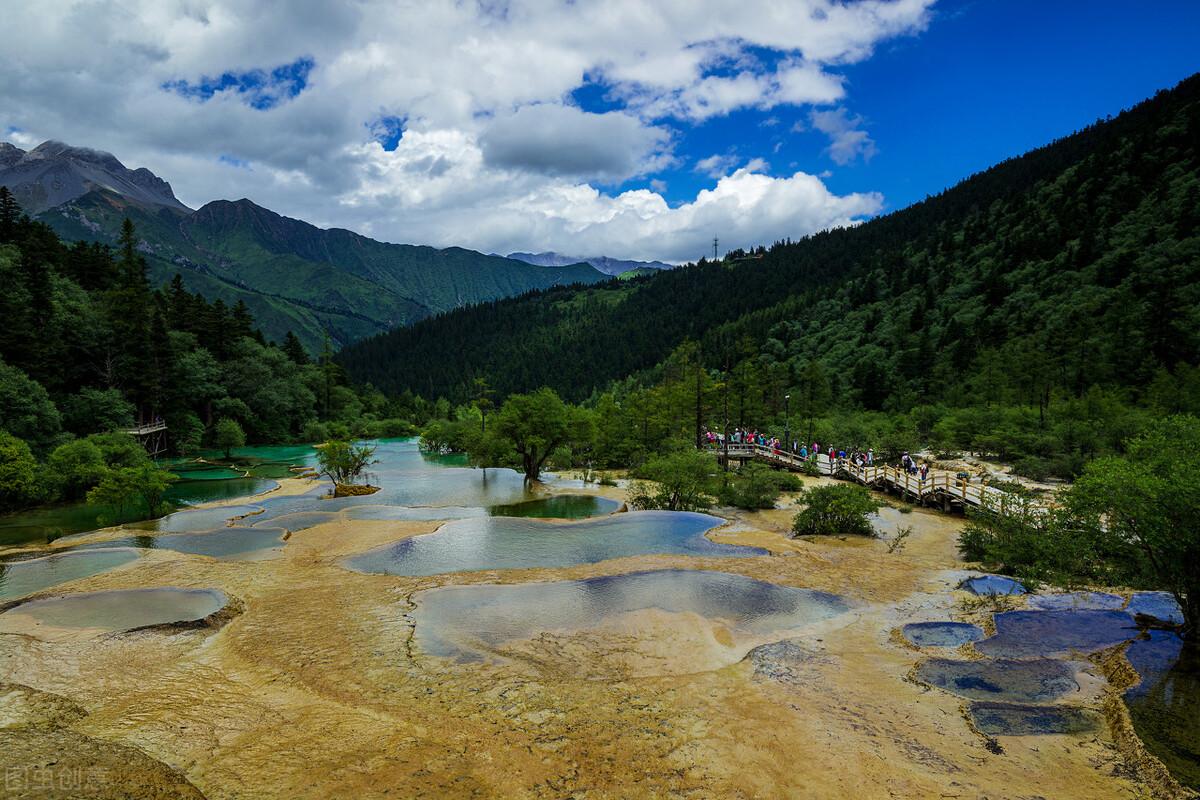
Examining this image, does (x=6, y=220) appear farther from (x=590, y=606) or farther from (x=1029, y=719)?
(x=1029, y=719)

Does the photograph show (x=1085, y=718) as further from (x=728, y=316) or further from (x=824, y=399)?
(x=728, y=316)

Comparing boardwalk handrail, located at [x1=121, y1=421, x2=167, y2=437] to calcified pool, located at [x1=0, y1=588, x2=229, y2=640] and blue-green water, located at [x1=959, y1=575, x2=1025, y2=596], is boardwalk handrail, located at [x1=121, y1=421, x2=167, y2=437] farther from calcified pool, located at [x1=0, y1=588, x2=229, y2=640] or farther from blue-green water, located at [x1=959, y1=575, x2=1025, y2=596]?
blue-green water, located at [x1=959, y1=575, x2=1025, y2=596]

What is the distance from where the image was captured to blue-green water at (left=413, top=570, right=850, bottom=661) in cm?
1480

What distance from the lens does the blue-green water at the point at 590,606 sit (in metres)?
14.8

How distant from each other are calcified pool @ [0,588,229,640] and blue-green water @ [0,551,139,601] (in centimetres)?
270

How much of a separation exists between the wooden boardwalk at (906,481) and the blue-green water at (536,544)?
13.1 meters

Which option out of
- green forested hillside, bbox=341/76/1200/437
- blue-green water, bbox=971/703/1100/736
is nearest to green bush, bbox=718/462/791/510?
blue-green water, bbox=971/703/1100/736

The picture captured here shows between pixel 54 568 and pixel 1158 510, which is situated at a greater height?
pixel 1158 510

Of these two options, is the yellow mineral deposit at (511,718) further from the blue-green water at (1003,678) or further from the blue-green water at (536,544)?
the blue-green water at (536,544)

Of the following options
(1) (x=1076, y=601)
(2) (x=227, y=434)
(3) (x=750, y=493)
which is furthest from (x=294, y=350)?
(1) (x=1076, y=601)

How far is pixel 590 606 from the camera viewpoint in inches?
665

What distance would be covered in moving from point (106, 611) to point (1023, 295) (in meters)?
105

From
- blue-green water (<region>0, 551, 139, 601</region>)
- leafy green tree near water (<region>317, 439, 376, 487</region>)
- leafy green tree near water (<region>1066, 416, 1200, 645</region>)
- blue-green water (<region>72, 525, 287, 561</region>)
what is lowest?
blue-green water (<region>72, 525, 287, 561</region>)

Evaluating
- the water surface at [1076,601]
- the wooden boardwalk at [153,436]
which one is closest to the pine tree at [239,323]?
the wooden boardwalk at [153,436]
